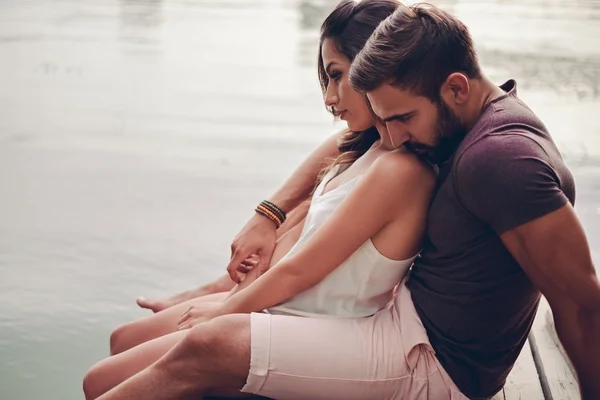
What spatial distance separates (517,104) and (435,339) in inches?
19.2

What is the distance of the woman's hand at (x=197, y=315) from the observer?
2.06m

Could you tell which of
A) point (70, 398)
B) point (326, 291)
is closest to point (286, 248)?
point (326, 291)

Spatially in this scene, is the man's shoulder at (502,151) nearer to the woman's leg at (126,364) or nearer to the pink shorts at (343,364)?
the pink shorts at (343,364)

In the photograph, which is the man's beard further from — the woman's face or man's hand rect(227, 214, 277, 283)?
man's hand rect(227, 214, 277, 283)

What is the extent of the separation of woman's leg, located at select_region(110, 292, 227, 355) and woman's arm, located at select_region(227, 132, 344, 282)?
121 mm

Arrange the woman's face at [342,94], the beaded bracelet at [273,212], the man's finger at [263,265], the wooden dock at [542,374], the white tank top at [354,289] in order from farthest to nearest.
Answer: the beaded bracelet at [273,212]
the man's finger at [263,265]
the woman's face at [342,94]
the wooden dock at [542,374]
the white tank top at [354,289]

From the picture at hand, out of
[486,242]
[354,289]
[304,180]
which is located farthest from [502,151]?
[304,180]

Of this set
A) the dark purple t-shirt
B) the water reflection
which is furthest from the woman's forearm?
the water reflection

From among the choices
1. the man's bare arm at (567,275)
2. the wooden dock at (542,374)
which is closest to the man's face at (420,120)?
the man's bare arm at (567,275)

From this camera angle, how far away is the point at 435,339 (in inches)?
69.9

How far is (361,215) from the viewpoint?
1.80 m

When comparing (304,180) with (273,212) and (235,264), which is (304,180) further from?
(235,264)

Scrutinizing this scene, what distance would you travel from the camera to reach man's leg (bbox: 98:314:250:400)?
174cm

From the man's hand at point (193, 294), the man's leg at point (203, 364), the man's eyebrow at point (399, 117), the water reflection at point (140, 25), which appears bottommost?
the water reflection at point (140, 25)
